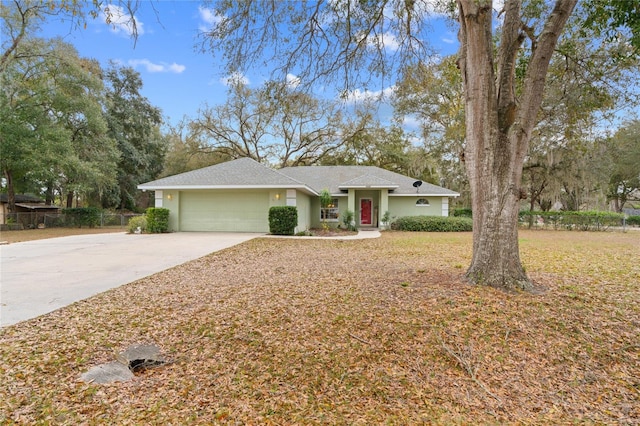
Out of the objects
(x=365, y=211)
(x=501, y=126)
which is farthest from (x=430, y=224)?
(x=501, y=126)

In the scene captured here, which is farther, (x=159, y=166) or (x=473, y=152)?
(x=159, y=166)

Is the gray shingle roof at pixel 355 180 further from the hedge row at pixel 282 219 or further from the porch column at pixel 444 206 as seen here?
the hedge row at pixel 282 219

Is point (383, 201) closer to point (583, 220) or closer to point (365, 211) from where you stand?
point (365, 211)

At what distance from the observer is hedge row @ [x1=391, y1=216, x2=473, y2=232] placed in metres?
17.5

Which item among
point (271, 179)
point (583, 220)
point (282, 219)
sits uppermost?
point (271, 179)

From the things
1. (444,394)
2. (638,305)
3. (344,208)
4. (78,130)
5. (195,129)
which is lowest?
(444,394)

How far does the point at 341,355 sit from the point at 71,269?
652 centimetres

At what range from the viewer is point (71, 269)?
21.8ft

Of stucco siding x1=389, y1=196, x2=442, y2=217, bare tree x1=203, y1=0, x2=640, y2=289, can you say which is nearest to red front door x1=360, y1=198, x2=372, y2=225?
stucco siding x1=389, y1=196, x2=442, y2=217

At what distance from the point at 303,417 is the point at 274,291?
112 inches

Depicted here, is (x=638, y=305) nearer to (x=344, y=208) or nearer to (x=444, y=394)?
(x=444, y=394)

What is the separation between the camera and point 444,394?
8.66ft

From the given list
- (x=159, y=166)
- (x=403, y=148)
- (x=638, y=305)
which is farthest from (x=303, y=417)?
(x=159, y=166)

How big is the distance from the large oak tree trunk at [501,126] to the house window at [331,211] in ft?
47.8
